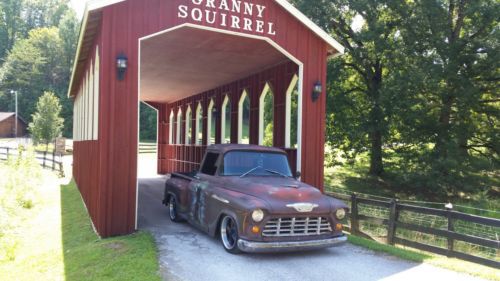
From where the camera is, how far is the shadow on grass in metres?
5.84

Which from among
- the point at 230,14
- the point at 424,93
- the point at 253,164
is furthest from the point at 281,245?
the point at 424,93

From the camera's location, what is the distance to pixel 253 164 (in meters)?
7.79

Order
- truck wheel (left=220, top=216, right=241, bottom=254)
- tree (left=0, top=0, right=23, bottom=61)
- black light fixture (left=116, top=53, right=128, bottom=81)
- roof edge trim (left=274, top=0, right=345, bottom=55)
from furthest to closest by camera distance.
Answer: tree (left=0, top=0, right=23, bottom=61) → roof edge trim (left=274, top=0, right=345, bottom=55) → black light fixture (left=116, top=53, right=128, bottom=81) → truck wheel (left=220, top=216, right=241, bottom=254)

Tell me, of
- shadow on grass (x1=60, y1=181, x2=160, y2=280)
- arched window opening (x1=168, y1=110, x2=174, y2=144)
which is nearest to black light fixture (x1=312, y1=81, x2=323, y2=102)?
shadow on grass (x1=60, y1=181, x2=160, y2=280)

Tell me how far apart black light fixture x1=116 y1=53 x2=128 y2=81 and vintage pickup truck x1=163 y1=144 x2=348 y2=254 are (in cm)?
214

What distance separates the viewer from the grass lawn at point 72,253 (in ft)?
19.8

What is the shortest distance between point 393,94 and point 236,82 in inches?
279

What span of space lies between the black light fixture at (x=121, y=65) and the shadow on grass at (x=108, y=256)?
2.89m

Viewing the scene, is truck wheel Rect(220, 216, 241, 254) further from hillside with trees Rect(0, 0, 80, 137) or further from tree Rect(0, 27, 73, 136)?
tree Rect(0, 27, 73, 136)

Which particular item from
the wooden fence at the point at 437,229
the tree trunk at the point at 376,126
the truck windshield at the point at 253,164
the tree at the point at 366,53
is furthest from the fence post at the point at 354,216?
the tree trunk at the point at 376,126

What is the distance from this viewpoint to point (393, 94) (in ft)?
59.8

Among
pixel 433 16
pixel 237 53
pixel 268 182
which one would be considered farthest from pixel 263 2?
pixel 433 16

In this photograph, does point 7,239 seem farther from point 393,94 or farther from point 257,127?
point 393,94

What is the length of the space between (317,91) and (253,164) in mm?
3121
